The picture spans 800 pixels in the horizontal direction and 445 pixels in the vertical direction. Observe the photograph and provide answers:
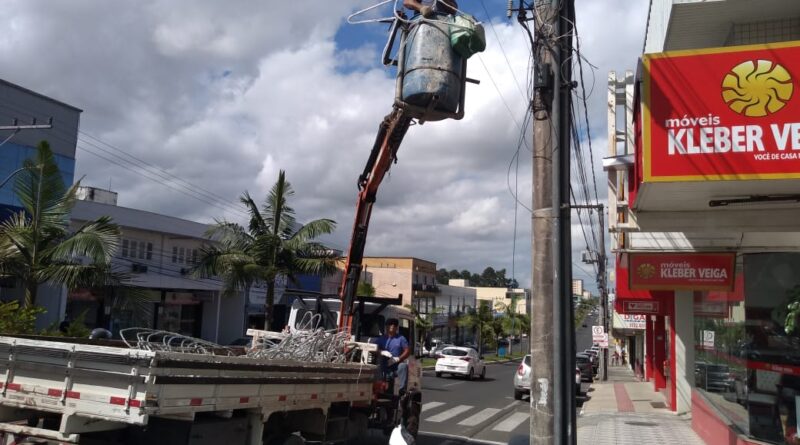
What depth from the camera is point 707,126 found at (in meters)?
6.91

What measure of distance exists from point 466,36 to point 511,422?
35.3 ft

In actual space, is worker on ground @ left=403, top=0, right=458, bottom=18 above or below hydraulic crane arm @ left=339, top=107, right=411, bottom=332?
above

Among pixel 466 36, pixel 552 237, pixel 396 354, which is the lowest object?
pixel 396 354

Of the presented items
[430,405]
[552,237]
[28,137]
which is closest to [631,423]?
[430,405]

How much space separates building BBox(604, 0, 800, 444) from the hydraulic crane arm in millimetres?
3656

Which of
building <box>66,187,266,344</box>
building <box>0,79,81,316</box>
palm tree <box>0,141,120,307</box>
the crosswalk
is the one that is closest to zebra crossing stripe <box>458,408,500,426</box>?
the crosswalk

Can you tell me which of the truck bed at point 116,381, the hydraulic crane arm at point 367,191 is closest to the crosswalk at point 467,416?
the hydraulic crane arm at point 367,191

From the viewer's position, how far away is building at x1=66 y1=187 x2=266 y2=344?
2806 cm

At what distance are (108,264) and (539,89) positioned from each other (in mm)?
9105

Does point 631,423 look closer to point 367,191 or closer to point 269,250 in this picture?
point 367,191

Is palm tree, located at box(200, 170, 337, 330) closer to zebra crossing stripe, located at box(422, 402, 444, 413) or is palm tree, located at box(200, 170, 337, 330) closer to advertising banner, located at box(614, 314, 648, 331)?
zebra crossing stripe, located at box(422, 402, 444, 413)

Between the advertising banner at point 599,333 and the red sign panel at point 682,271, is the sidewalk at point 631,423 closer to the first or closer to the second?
the red sign panel at point 682,271

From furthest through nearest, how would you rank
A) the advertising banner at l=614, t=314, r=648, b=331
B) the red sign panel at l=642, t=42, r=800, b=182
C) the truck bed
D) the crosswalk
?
the advertising banner at l=614, t=314, r=648, b=331, the crosswalk, the red sign panel at l=642, t=42, r=800, b=182, the truck bed

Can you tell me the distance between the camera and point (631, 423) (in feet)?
47.8
